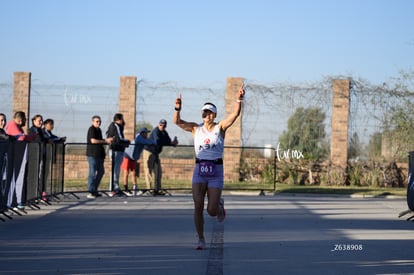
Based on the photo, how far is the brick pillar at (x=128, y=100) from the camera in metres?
29.9

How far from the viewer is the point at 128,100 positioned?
1184 inches

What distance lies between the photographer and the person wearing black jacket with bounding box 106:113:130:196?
2250 cm

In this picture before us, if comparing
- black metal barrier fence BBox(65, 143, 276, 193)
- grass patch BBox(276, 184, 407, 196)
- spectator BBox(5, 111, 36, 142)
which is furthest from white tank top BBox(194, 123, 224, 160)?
grass patch BBox(276, 184, 407, 196)

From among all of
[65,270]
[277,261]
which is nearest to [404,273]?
[277,261]

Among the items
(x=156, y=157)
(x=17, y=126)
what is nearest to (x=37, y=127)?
(x=17, y=126)

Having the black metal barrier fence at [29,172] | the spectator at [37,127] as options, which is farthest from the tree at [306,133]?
the spectator at [37,127]

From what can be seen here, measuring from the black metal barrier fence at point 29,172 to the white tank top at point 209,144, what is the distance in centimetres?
392

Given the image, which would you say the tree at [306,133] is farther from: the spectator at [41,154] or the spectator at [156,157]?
the spectator at [41,154]

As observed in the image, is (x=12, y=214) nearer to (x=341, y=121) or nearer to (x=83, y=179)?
(x=83, y=179)

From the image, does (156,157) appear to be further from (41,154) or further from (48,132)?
(41,154)

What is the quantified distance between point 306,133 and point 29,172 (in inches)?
582

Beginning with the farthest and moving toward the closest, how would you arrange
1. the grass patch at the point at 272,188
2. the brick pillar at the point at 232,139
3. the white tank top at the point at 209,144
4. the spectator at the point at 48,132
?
the brick pillar at the point at 232,139, the grass patch at the point at 272,188, the spectator at the point at 48,132, the white tank top at the point at 209,144

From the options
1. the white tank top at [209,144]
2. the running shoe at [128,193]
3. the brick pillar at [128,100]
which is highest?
the brick pillar at [128,100]

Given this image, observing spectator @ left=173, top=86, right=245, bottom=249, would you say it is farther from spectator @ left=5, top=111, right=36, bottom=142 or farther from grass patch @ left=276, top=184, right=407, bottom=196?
grass patch @ left=276, top=184, right=407, bottom=196
